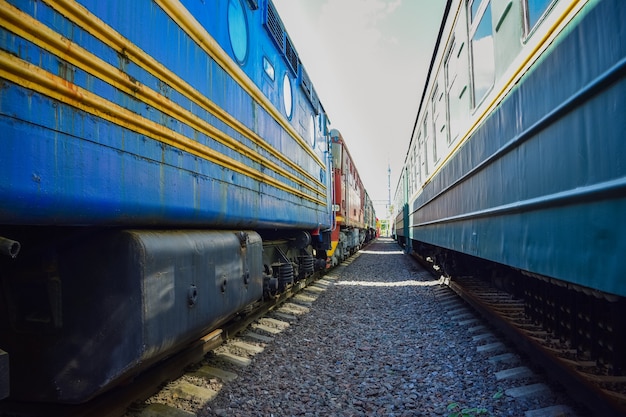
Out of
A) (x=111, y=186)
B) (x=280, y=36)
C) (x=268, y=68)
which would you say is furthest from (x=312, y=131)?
(x=111, y=186)

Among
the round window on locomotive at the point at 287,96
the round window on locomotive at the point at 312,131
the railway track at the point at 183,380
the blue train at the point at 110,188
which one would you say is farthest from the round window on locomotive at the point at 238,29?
the round window on locomotive at the point at 312,131

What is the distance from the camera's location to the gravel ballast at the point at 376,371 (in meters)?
2.75

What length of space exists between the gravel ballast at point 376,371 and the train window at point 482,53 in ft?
7.28

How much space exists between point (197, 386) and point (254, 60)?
265 centimetres

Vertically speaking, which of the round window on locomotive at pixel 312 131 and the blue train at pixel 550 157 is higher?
the round window on locomotive at pixel 312 131

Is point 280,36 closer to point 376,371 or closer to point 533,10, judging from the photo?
point 533,10

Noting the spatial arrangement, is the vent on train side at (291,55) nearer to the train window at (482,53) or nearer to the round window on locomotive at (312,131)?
the round window on locomotive at (312,131)

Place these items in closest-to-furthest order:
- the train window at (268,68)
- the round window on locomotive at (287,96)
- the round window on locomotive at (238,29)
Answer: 1. the round window on locomotive at (238,29)
2. the train window at (268,68)
3. the round window on locomotive at (287,96)

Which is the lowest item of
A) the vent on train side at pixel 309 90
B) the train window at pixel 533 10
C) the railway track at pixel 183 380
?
the railway track at pixel 183 380

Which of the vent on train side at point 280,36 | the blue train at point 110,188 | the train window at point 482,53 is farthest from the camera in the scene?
the vent on train side at point 280,36

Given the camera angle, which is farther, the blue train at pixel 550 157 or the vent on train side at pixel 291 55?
the vent on train side at pixel 291 55

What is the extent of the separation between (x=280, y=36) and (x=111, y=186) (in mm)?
3505

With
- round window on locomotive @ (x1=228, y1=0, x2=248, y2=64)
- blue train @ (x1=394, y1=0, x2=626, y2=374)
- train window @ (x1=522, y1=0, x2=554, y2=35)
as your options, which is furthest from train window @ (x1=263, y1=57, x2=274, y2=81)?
train window @ (x1=522, y1=0, x2=554, y2=35)

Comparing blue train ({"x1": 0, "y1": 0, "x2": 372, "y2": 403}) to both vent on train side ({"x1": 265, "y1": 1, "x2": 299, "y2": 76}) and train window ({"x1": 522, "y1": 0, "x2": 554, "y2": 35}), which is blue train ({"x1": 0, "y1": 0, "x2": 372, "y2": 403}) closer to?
vent on train side ({"x1": 265, "y1": 1, "x2": 299, "y2": 76})
